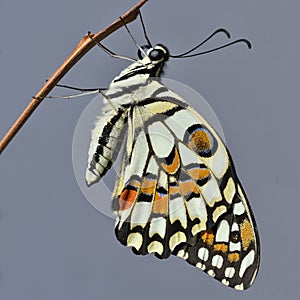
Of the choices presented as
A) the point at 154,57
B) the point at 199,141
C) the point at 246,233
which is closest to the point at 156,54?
the point at 154,57

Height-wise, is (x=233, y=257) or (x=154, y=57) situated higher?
(x=154, y=57)

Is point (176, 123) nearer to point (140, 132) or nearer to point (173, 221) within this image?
point (140, 132)

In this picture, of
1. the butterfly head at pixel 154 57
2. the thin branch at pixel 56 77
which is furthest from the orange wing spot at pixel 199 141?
the thin branch at pixel 56 77

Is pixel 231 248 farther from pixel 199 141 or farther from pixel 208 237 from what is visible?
pixel 199 141

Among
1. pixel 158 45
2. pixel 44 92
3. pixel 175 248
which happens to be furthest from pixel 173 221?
pixel 44 92

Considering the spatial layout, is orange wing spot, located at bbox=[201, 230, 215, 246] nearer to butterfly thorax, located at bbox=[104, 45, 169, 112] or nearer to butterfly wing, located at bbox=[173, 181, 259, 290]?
butterfly wing, located at bbox=[173, 181, 259, 290]

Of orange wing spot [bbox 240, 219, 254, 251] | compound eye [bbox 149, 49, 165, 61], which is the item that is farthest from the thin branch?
orange wing spot [bbox 240, 219, 254, 251]

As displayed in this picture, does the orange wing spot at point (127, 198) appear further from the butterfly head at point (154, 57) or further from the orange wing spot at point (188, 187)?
the butterfly head at point (154, 57)

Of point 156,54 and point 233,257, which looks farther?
point 233,257
